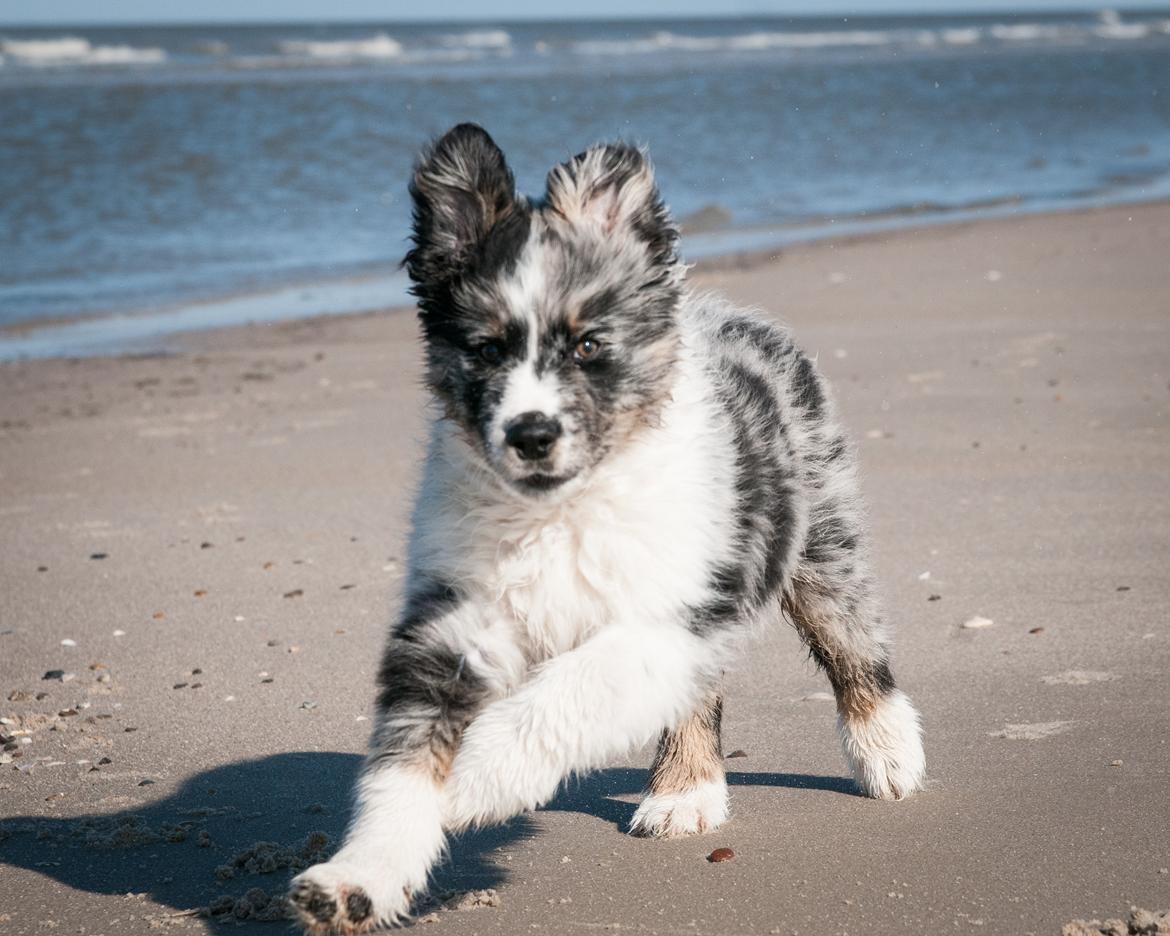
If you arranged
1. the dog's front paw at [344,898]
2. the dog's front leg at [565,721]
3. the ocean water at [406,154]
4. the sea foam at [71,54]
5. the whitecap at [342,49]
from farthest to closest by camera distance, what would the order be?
the whitecap at [342,49], the sea foam at [71,54], the ocean water at [406,154], the dog's front leg at [565,721], the dog's front paw at [344,898]

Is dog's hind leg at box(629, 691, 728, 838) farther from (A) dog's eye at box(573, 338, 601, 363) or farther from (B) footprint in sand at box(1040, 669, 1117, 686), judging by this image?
(B) footprint in sand at box(1040, 669, 1117, 686)

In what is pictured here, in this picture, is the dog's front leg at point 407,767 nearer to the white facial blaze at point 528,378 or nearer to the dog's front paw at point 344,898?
the dog's front paw at point 344,898

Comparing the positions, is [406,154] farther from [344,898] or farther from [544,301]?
[344,898]

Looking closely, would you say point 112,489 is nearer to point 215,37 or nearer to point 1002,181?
point 1002,181

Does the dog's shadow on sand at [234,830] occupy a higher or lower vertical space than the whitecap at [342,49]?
lower

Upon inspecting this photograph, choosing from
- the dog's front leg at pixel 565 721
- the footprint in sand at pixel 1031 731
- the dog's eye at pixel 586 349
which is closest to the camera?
the dog's front leg at pixel 565 721

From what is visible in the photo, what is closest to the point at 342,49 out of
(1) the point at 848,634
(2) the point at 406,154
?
(2) the point at 406,154

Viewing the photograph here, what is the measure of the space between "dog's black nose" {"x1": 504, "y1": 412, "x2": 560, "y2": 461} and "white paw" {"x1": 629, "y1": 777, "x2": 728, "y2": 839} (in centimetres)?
113

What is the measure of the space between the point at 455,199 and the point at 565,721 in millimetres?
1280

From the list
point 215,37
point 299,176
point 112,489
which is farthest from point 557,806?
point 215,37

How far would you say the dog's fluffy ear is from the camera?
3.93m

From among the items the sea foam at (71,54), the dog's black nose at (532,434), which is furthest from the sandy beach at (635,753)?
the sea foam at (71,54)

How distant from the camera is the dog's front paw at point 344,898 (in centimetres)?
329

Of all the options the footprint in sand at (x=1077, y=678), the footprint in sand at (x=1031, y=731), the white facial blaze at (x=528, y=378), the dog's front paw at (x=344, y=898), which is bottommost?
the footprint in sand at (x=1031, y=731)
